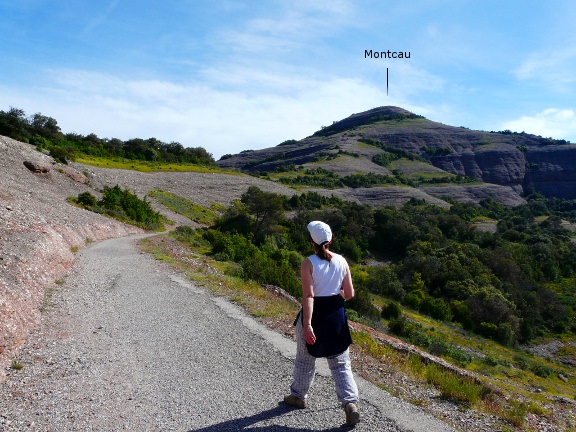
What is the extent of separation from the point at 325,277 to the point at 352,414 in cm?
131

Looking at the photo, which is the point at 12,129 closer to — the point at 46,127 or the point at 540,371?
the point at 46,127

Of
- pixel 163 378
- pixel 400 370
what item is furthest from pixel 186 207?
pixel 163 378

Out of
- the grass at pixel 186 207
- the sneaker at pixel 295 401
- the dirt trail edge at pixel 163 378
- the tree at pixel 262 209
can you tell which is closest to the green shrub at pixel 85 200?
the tree at pixel 262 209

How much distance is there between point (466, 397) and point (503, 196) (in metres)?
131

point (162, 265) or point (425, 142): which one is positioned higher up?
point (425, 142)

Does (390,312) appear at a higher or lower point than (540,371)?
higher

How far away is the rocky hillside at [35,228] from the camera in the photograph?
24.9ft

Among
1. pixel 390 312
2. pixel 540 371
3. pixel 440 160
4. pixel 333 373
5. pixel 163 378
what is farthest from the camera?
pixel 440 160

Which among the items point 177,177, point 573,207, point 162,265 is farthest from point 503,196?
point 162,265

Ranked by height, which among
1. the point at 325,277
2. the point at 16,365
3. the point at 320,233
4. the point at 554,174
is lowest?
the point at 16,365

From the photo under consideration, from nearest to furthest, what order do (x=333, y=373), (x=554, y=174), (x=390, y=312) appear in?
(x=333, y=373) < (x=390, y=312) < (x=554, y=174)

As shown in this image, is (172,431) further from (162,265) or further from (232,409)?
(162,265)

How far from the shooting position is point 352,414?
4.42 m

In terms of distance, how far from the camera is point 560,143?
175250mm
